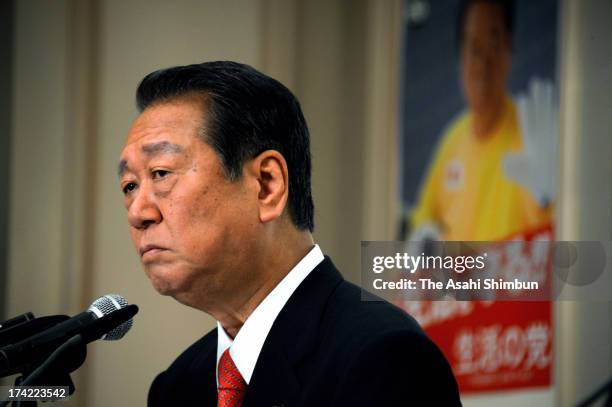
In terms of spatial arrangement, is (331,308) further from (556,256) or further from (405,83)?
(405,83)

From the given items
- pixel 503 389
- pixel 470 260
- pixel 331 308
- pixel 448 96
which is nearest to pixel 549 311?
pixel 503 389

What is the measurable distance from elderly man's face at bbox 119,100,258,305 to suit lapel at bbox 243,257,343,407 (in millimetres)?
117

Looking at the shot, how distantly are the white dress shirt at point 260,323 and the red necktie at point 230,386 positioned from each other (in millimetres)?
10

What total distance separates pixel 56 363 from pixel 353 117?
98.5 inches

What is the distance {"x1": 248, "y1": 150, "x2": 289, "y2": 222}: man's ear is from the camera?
1.53m

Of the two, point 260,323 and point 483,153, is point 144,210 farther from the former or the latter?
point 483,153

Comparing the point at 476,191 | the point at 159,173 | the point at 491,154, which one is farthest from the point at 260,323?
the point at 491,154

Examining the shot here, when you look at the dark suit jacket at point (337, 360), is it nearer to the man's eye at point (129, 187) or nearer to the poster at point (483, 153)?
the man's eye at point (129, 187)

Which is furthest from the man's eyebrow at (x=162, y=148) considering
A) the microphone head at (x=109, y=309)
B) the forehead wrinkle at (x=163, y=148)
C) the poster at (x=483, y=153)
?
the poster at (x=483, y=153)

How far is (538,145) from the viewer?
4.24 meters

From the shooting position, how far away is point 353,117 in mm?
3570

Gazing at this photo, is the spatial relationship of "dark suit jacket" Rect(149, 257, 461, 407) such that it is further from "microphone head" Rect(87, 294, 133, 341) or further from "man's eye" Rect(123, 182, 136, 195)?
"man's eye" Rect(123, 182, 136, 195)

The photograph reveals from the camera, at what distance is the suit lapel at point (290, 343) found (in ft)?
4.71

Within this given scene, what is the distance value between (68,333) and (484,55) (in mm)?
3271
